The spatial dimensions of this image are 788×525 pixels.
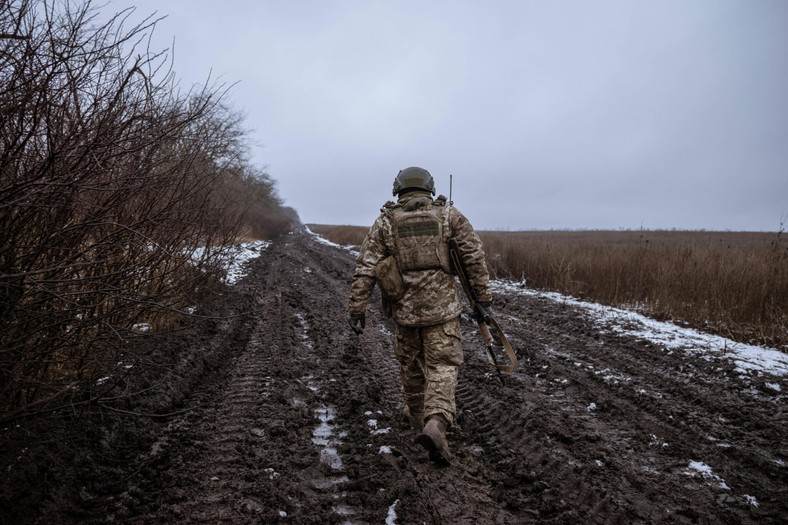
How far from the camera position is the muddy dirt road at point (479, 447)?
227 cm

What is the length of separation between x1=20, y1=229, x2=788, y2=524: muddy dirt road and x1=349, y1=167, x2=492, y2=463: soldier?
1.71ft

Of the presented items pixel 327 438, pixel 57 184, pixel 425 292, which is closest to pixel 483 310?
pixel 425 292

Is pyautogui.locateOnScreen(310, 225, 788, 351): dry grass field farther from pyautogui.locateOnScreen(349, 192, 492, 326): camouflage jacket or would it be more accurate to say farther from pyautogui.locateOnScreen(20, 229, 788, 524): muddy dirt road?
→ pyautogui.locateOnScreen(349, 192, 492, 326): camouflage jacket

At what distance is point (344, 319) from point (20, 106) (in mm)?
5286

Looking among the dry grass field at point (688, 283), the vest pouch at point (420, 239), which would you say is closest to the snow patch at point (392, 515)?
the vest pouch at point (420, 239)

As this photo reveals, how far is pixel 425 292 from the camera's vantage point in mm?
3152

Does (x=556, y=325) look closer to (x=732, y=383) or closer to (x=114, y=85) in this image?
(x=732, y=383)

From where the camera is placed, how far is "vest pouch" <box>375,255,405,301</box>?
128 inches

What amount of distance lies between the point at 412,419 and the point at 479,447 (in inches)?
23.1

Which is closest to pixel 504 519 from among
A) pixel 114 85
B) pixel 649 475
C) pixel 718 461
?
pixel 649 475

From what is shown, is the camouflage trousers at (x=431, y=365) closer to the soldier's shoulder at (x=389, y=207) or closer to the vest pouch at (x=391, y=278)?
the vest pouch at (x=391, y=278)

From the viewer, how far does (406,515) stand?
2.20m

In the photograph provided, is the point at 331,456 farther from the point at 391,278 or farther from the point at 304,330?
the point at 304,330

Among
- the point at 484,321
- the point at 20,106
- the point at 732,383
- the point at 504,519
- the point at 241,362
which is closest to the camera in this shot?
the point at 20,106
